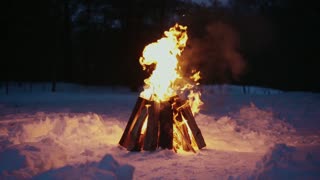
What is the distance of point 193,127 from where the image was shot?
9.02 metres

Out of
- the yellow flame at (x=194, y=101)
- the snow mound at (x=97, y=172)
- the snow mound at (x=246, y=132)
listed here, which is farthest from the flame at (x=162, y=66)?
the snow mound at (x=97, y=172)

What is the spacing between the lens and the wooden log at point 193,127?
28.9 feet

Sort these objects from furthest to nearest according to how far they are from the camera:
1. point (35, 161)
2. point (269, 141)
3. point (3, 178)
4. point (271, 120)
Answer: point (271, 120) < point (269, 141) < point (35, 161) < point (3, 178)

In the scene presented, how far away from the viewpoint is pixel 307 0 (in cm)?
2533

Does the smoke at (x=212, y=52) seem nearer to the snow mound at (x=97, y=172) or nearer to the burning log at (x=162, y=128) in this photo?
the burning log at (x=162, y=128)

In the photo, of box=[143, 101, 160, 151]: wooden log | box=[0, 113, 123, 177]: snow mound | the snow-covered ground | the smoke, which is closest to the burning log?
box=[143, 101, 160, 151]: wooden log

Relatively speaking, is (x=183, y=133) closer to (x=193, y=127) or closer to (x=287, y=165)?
(x=193, y=127)

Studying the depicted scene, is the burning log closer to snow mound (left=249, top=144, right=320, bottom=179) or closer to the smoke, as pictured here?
snow mound (left=249, top=144, right=320, bottom=179)

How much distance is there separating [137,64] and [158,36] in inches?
99.8

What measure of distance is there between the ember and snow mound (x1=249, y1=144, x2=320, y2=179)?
2084 mm

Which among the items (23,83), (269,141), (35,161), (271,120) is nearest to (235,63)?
(23,83)

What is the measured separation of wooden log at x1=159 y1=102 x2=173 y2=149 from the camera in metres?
8.58

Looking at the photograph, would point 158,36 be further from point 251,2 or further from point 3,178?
point 3,178

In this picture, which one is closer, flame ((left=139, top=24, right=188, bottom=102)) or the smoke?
flame ((left=139, top=24, right=188, bottom=102))
